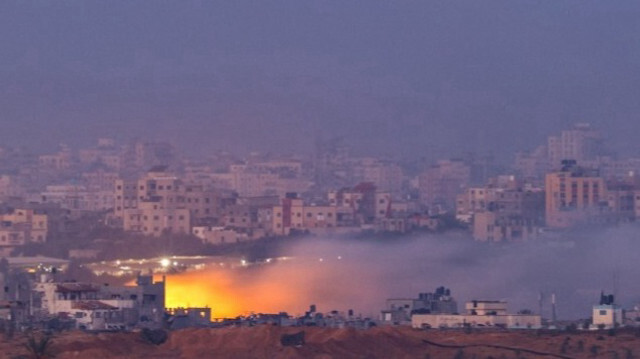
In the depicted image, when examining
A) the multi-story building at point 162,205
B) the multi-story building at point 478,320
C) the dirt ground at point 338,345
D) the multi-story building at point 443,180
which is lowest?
the dirt ground at point 338,345

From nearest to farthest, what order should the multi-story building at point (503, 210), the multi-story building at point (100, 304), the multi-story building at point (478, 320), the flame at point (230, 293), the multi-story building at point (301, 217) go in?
1. the multi-story building at point (478, 320)
2. the multi-story building at point (100, 304)
3. the flame at point (230, 293)
4. the multi-story building at point (503, 210)
5. the multi-story building at point (301, 217)

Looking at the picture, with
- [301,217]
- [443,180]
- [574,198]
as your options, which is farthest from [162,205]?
Answer: [443,180]

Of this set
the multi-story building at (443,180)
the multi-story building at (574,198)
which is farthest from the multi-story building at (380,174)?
the multi-story building at (574,198)

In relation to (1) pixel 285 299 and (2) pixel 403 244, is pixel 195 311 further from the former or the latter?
(2) pixel 403 244

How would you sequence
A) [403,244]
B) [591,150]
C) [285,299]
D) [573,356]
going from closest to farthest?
[573,356]
[285,299]
[403,244]
[591,150]

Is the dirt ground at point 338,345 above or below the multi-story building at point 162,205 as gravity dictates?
below

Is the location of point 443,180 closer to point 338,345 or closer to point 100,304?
point 100,304

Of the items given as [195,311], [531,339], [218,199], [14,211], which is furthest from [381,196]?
[531,339]

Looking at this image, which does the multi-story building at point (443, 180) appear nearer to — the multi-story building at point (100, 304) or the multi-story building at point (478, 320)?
the multi-story building at point (100, 304)
